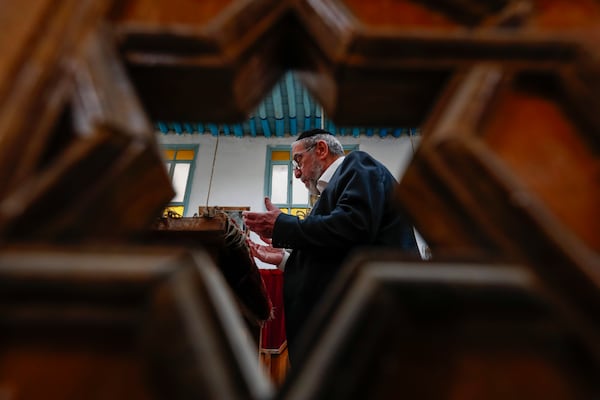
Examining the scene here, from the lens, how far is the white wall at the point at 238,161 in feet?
18.1

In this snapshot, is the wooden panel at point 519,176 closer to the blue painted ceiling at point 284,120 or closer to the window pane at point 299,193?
the blue painted ceiling at point 284,120

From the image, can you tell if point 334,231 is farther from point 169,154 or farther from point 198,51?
point 169,154

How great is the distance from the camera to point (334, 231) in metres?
1.24

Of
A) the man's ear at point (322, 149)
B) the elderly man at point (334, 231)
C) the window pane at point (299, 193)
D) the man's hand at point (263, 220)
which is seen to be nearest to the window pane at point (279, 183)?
the window pane at point (299, 193)

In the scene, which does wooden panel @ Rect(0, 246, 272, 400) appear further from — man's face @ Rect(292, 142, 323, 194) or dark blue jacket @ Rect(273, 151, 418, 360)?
man's face @ Rect(292, 142, 323, 194)

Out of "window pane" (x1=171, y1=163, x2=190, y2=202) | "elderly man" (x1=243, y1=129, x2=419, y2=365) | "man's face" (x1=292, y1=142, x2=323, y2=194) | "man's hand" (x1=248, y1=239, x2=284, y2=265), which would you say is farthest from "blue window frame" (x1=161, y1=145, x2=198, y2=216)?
"elderly man" (x1=243, y1=129, x2=419, y2=365)

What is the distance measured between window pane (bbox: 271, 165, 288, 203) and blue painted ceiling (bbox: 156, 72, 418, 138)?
0.57m

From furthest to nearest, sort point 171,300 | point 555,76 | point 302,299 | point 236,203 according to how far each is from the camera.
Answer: point 236,203 → point 302,299 → point 555,76 → point 171,300

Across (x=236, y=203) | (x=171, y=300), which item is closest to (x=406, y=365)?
(x=171, y=300)

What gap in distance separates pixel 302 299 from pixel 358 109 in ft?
3.30

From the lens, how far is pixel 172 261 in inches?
9.4

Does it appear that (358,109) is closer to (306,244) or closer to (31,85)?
(31,85)

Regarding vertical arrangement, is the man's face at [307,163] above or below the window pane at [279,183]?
above

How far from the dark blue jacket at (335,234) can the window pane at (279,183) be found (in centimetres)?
398
